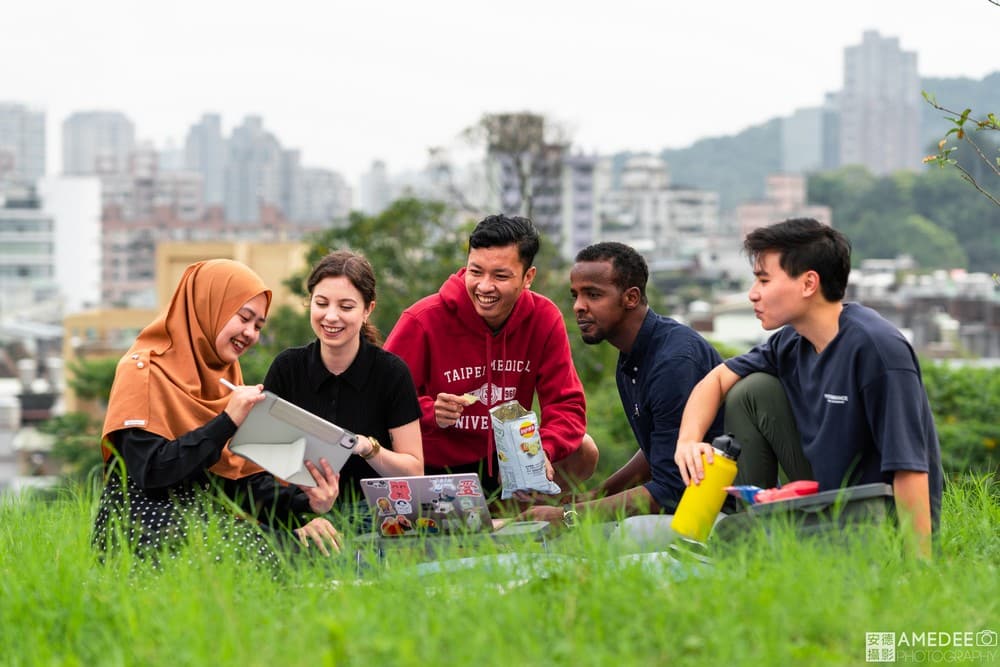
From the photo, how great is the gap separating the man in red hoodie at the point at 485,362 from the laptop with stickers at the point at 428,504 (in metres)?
0.82

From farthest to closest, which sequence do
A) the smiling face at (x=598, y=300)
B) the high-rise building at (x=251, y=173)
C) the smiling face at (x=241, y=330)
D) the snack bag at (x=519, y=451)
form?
the high-rise building at (x=251, y=173)
the smiling face at (x=598, y=300)
the snack bag at (x=519, y=451)
the smiling face at (x=241, y=330)

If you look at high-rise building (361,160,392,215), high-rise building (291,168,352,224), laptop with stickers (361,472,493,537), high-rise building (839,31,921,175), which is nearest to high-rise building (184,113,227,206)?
high-rise building (291,168,352,224)

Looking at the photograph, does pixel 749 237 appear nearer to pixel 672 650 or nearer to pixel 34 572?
pixel 672 650

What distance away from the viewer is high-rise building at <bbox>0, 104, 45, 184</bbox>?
6540 inches

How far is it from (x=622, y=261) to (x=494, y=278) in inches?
19.2

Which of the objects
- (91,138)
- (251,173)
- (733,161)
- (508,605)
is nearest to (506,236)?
(508,605)

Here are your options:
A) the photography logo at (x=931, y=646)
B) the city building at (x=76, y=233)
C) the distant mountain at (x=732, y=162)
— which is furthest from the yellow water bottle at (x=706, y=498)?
Answer: the distant mountain at (x=732, y=162)

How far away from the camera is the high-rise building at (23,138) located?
166125mm

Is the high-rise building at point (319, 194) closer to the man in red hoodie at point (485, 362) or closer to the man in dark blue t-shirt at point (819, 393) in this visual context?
the man in red hoodie at point (485, 362)

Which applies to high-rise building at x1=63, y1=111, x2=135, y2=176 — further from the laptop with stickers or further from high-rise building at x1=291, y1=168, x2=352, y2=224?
the laptop with stickers

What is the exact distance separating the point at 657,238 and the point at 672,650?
417ft

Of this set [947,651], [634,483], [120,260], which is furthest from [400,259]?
[120,260]

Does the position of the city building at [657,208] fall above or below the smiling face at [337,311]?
above

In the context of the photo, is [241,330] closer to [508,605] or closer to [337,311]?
[337,311]
